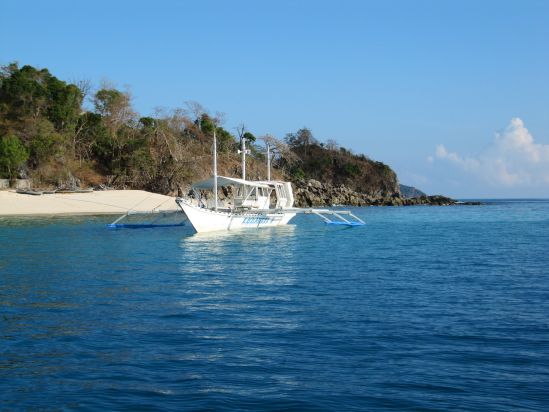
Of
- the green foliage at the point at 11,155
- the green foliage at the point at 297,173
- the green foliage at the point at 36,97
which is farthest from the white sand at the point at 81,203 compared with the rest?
the green foliage at the point at 297,173

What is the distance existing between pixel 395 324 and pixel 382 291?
154 inches

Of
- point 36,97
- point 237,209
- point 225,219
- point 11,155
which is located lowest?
point 225,219

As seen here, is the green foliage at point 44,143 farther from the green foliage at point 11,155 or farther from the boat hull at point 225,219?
the boat hull at point 225,219

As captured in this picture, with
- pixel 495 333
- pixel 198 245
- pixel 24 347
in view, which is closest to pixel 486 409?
pixel 495 333

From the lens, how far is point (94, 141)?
2931 inches

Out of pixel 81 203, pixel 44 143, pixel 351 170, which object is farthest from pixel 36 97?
pixel 351 170

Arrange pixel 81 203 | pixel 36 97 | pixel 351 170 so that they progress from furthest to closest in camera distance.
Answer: pixel 351 170
pixel 36 97
pixel 81 203

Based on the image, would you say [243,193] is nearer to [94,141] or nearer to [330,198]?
[94,141]

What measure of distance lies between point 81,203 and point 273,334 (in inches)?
2028

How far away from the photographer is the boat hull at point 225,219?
1314 inches

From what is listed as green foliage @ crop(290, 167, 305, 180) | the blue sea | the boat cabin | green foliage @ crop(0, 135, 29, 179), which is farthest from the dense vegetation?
the blue sea

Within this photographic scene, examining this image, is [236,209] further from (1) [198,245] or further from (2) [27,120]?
(2) [27,120]

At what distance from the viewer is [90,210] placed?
57.0 metres

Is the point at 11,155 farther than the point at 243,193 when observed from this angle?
Yes
